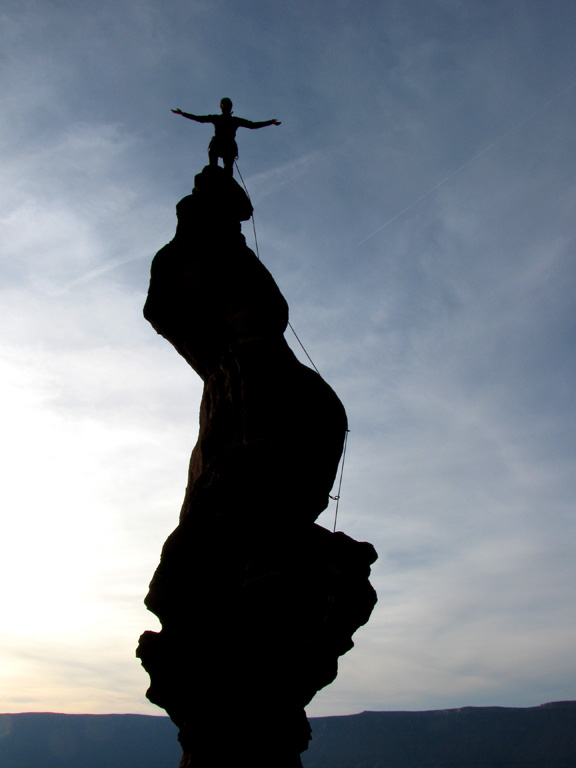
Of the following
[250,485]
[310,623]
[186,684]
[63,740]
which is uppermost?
[250,485]

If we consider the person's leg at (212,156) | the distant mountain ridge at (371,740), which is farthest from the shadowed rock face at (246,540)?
the distant mountain ridge at (371,740)

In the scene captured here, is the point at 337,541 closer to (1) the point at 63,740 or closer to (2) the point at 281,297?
(2) the point at 281,297

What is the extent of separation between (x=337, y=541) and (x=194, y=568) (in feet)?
11.4

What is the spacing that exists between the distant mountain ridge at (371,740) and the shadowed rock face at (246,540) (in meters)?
142

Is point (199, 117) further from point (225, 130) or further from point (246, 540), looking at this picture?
point (246, 540)

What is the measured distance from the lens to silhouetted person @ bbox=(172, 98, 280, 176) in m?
20.7

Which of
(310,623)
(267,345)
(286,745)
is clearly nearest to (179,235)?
(267,345)

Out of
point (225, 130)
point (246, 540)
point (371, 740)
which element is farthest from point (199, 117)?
point (371, 740)

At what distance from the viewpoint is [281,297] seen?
53.6ft

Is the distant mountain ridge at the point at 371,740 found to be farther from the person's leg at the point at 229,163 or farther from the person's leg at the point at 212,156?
the person's leg at the point at 212,156

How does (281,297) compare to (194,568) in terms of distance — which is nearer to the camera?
(194,568)

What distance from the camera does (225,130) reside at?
2120 cm

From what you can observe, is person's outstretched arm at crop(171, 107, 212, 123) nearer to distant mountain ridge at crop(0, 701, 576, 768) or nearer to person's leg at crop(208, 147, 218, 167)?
person's leg at crop(208, 147, 218, 167)

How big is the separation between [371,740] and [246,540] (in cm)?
15736
